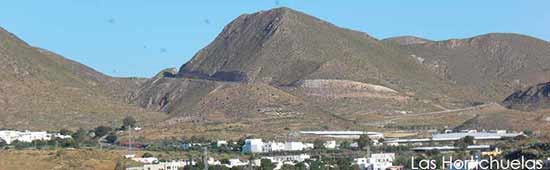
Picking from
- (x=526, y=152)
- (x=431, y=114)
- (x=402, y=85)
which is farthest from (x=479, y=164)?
(x=402, y=85)

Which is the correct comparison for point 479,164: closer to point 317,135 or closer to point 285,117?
point 317,135

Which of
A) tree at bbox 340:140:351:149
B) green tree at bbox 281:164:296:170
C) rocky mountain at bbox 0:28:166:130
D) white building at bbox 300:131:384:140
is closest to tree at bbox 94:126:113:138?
rocky mountain at bbox 0:28:166:130

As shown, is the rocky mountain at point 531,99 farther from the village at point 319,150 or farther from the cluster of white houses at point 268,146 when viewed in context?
the cluster of white houses at point 268,146

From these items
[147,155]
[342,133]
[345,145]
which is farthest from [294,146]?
[342,133]

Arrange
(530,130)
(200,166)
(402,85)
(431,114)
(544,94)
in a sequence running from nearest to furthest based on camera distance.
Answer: (200,166), (530,130), (431,114), (544,94), (402,85)

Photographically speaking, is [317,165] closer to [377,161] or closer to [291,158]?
Answer: [377,161]
